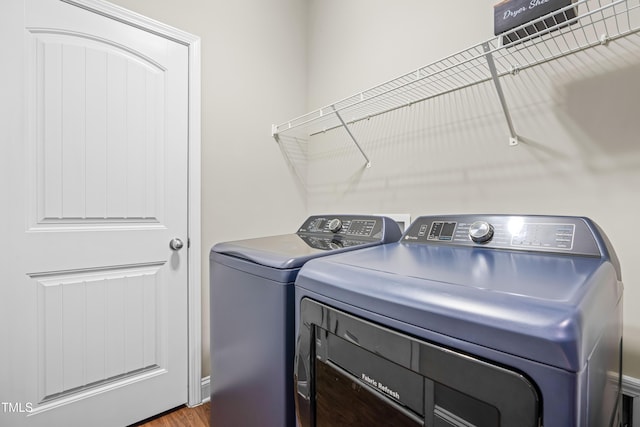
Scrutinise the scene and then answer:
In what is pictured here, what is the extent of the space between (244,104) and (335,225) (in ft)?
3.55

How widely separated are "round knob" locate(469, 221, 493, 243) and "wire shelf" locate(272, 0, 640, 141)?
0.50m

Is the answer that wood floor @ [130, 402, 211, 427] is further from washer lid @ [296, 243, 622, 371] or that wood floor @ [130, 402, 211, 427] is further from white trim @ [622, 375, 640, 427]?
white trim @ [622, 375, 640, 427]

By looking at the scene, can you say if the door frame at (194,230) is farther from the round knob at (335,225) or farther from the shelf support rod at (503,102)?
the shelf support rod at (503,102)

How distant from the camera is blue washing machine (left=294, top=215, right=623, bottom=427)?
406 millimetres

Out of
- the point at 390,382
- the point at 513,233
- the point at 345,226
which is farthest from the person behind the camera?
the point at 345,226

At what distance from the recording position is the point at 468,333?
0.47 metres

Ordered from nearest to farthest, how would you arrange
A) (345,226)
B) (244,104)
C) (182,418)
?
(345,226)
(182,418)
(244,104)

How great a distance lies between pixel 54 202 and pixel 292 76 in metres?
1.63

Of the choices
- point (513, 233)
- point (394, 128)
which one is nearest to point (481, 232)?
point (513, 233)

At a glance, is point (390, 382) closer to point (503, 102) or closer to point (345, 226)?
point (345, 226)

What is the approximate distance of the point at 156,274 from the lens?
1620mm

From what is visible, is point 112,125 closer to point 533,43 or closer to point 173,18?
point 173,18

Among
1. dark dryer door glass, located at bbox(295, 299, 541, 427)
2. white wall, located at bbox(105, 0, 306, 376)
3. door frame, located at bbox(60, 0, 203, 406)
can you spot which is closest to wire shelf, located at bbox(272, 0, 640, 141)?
white wall, located at bbox(105, 0, 306, 376)

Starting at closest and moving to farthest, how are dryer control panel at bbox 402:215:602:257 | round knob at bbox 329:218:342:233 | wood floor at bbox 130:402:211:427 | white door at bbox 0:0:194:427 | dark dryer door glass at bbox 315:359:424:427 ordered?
dark dryer door glass at bbox 315:359:424:427, dryer control panel at bbox 402:215:602:257, white door at bbox 0:0:194:427, round knob at bbox 329:218:342:233, wood floor at bbox 130:402:211:427
